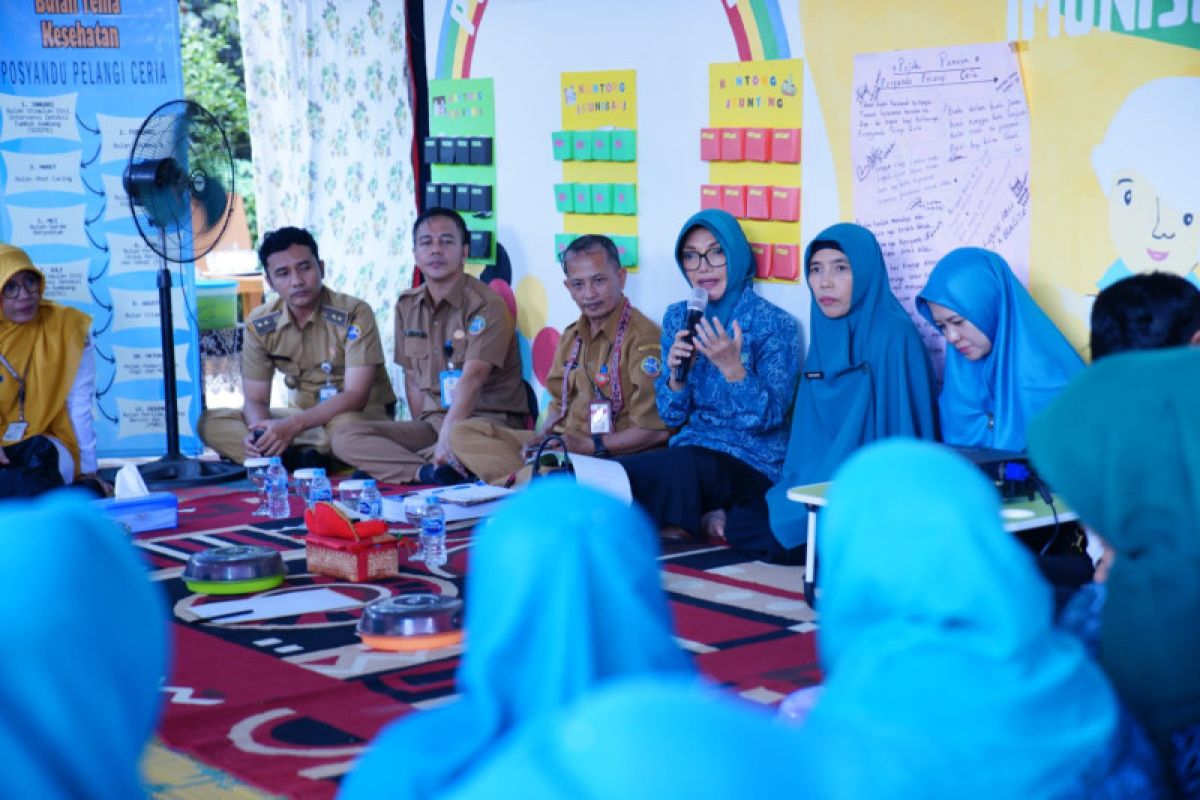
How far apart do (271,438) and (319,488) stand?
0.82m

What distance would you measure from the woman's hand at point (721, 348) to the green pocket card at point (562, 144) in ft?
4.91

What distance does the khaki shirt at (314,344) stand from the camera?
671cm

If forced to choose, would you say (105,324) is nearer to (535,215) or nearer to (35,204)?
(35,204)

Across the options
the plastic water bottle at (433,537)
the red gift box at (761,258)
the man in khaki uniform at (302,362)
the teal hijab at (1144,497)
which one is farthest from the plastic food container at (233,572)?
the teal hijab at (1144,497)

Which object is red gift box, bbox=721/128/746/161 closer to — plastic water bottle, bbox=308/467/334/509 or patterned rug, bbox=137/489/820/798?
patterned rug, bbox=137/489/820/798

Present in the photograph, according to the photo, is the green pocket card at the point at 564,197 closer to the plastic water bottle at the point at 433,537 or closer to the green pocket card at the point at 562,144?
the green pocket card at the point at 562,144

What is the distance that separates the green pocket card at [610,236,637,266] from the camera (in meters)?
6.11

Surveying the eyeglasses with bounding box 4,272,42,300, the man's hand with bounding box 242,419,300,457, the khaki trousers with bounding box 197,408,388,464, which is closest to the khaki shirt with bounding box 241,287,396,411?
the khaki trousers with bounding box 197,408,388,464

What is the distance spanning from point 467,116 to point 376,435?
1.58 m

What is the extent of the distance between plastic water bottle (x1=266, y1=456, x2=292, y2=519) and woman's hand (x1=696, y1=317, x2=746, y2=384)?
1.78 meters

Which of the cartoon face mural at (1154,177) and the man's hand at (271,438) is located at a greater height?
the cartoon face mural at (1154,177)

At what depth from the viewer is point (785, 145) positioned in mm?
5449

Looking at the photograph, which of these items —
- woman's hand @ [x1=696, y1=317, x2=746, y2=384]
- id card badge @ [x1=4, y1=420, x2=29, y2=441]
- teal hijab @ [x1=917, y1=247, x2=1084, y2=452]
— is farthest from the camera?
id card badge @ [x1=4, y1=420, x2=29, y2=441]

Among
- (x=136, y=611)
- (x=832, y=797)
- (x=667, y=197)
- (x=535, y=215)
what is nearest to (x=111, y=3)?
(x=535, y=215)
